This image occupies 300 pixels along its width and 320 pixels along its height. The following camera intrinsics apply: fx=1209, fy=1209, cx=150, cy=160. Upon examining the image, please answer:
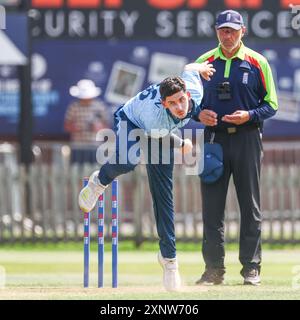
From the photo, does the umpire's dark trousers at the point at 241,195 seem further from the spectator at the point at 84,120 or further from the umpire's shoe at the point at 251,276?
the spectator at the point at 84,120

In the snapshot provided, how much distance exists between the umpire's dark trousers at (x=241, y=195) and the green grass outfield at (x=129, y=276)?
31 centimetres

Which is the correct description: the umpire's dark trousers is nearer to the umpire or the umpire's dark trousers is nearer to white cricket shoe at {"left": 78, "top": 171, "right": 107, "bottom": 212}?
the umpire

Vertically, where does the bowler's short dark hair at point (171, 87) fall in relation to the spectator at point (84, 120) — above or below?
above

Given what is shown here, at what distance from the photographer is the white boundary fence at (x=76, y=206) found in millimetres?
17125

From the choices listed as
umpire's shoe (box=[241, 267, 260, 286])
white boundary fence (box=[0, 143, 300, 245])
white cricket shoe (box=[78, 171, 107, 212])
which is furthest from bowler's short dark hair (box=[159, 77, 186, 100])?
white boundary fence (box=[0, 143, 300, 245])

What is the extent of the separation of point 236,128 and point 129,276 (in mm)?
2928

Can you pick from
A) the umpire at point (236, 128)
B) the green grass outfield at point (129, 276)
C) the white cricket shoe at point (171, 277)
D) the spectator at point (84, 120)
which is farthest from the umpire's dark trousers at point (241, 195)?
the spectator at point (84, 120)

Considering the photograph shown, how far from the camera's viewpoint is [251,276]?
1087 cm

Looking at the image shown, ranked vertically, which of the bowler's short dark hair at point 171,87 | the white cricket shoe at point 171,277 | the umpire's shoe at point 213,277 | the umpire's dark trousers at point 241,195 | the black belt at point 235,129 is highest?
the bowler's short dark hair at point 171,87

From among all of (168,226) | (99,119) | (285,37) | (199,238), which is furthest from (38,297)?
(285,37)

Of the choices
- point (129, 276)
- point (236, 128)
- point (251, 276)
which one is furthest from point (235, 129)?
point (129, 276)

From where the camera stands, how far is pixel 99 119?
19.3m

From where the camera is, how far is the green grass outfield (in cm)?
969

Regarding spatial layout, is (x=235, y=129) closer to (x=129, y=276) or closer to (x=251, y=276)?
(x=251, y=276)
